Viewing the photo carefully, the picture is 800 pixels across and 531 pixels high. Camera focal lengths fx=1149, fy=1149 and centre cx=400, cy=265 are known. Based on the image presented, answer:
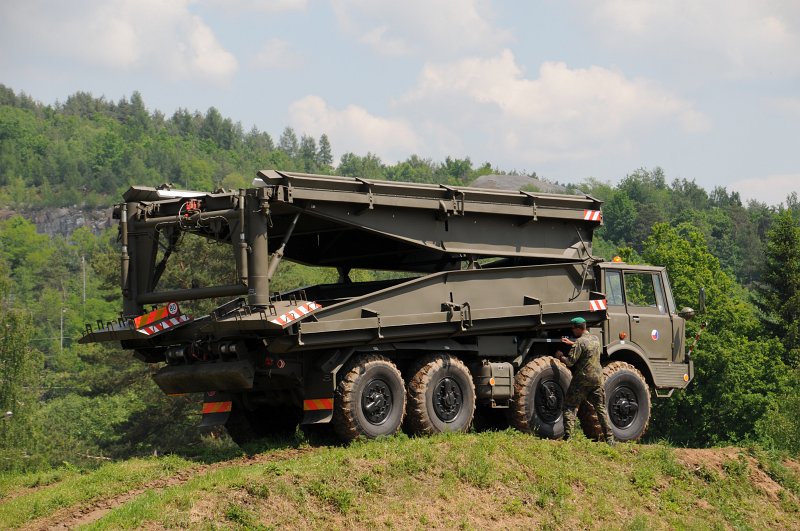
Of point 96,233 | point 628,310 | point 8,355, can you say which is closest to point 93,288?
point 96,233

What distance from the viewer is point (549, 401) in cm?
A: 1630

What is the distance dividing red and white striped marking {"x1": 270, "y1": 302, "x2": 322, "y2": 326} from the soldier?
157 inches

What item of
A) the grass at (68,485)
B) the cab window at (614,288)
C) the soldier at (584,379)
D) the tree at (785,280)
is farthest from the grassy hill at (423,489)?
the tree at (785,280)

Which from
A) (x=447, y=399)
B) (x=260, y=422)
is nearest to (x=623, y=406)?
(x=447, y=399)

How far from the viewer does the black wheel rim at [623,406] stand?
672 inches

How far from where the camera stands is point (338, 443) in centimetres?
1465

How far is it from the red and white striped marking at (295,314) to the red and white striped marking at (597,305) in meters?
4.73

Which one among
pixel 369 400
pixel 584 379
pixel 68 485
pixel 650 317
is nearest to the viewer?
pixel 68 485

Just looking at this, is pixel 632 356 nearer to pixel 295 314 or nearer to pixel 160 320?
pixel 295 314

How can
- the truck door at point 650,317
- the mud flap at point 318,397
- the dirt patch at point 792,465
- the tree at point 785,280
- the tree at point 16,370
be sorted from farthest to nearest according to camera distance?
the tree at point 785,280 < the tree at point 16,370 < the truck door at point 650,317 < the dirt patch at point 792,465 < the mud flap at point 318,397

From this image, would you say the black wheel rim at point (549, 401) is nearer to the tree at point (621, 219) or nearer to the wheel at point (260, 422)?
the wheel at point (260, 422)

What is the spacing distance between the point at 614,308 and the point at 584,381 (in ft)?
6.93

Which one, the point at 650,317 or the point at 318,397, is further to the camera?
the point at 650,317

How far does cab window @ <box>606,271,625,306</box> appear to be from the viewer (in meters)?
17.5
